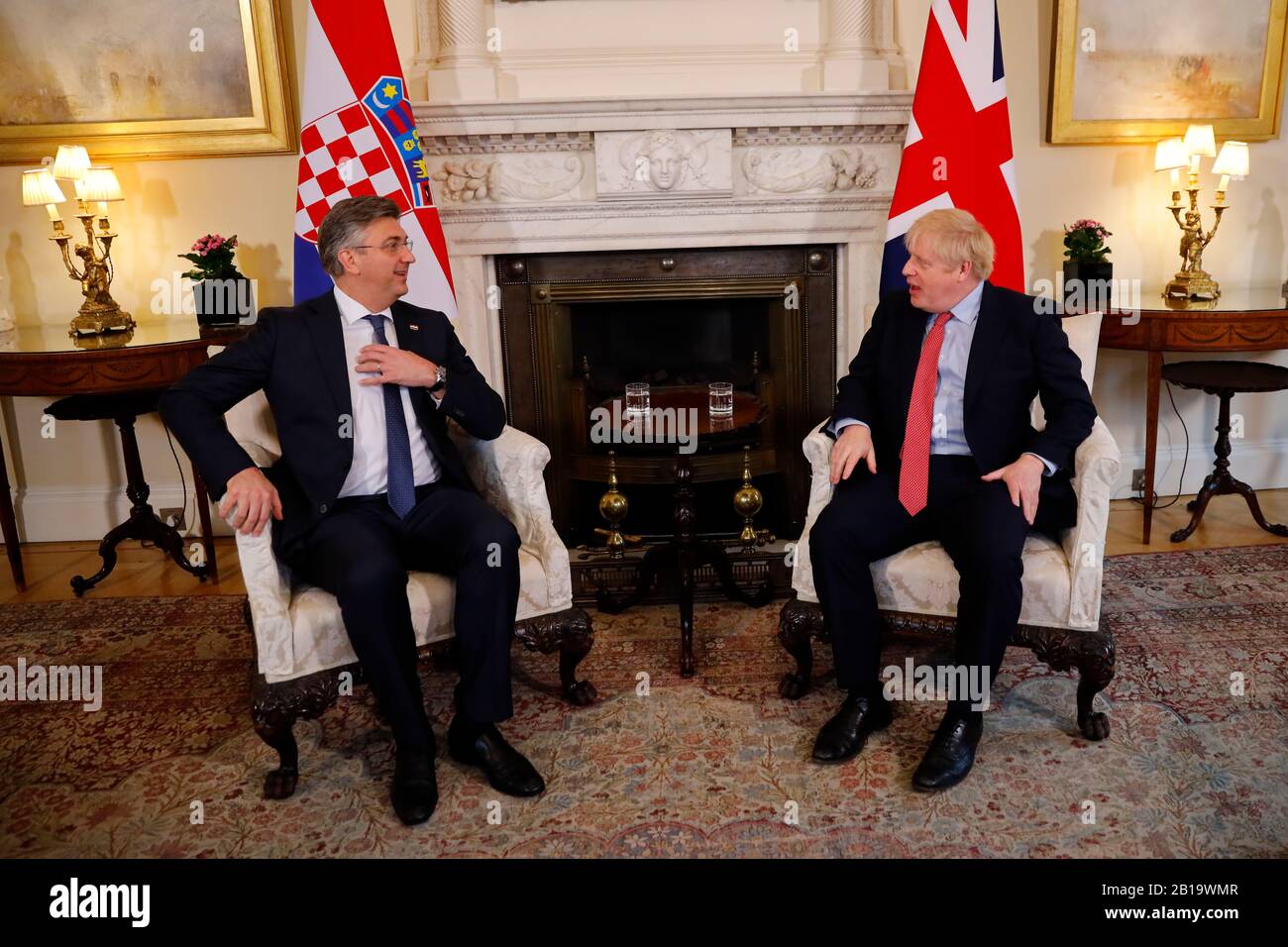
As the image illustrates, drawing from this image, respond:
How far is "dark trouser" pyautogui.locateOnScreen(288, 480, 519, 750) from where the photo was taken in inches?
89.4

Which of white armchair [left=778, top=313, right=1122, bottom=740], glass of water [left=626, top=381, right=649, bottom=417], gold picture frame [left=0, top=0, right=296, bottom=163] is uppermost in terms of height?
gold picture frame [left=0, top=0, right=296, bottom=163]

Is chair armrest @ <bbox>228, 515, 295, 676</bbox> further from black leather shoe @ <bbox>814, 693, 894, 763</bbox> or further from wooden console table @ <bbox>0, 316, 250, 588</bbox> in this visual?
wooden console table @ <bbox>0, 316, 250, 588</bbox>

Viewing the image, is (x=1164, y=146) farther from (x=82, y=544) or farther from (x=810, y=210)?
(x=82, y=544)

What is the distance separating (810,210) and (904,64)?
0.61m

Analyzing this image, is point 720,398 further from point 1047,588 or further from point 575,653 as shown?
point 1047,588

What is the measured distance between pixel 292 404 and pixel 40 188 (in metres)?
2.00

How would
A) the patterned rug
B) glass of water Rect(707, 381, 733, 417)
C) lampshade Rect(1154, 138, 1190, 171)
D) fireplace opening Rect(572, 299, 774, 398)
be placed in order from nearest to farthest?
the patterned rug
glass of water Rect(707, 381, 733, 417)
lampshade Rect(1154, 138, 1190, 171)
fireplace opening Rect(572, 299, 774, 398)

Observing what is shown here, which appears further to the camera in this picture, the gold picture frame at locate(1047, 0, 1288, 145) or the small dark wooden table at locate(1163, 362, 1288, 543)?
the gold picture frame at locate(1047, 0, 1288, 145)

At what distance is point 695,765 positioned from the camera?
2.46 meters

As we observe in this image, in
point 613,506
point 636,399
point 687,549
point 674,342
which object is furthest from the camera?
point 674,342

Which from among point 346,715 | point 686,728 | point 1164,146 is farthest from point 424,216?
point 1164,146

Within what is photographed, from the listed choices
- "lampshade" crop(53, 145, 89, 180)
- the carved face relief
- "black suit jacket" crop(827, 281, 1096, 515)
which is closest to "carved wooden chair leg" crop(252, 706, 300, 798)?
"black suit jacket" crop(827, 281, 1096, 515)

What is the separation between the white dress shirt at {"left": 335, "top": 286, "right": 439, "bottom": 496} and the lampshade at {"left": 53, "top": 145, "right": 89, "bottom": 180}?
1748 millimetres

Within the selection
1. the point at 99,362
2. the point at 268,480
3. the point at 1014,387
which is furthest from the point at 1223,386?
the point at 99,362
